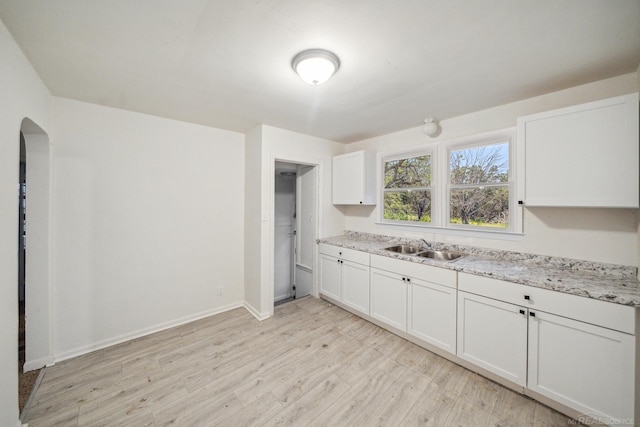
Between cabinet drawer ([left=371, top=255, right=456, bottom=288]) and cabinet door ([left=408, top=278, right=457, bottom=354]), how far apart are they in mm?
53

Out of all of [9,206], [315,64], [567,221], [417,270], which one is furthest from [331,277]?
[9,206]

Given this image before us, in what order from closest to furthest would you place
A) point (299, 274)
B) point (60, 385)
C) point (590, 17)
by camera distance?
point (590, 17), point (60, 385), point (299, 274)

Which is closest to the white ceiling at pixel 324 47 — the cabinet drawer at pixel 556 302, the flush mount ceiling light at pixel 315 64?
the flush mount ceiling light at pixel 315 64

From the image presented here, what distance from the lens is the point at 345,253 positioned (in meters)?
3.24

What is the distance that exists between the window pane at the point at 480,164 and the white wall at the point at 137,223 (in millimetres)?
2792

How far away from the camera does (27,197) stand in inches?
82.1

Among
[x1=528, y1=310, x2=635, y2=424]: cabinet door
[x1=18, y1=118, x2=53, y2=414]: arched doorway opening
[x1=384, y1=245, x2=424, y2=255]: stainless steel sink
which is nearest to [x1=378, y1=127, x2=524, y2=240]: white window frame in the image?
[x1=384, y1=245, x2=424, y2=255]: stainless steel sink

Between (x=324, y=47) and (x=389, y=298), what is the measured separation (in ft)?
8.13

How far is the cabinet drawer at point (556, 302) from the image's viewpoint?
1.46m

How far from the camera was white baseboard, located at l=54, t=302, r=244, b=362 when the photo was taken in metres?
2.29

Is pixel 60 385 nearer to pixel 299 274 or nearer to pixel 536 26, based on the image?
pixel 299 274

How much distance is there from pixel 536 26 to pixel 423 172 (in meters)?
1.87

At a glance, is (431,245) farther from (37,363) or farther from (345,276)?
(37,363)

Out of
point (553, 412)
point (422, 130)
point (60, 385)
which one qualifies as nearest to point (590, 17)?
point (422, 130)
